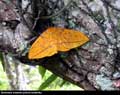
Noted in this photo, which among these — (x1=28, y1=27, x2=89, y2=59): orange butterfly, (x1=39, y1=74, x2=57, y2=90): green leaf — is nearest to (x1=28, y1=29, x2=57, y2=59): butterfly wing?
(x1=28, y1=27, x2=89, y2=59): orange butterfly

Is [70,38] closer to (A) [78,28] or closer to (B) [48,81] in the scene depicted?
(A) [78,28]

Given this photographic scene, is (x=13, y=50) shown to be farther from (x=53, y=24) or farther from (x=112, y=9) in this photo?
(x=112, y=9)

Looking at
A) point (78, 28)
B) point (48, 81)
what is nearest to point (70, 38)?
point (78, 28)

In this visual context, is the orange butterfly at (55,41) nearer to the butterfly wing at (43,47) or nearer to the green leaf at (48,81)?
the butterfly wing at (43,47)

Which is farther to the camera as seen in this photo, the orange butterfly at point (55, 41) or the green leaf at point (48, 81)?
the green leaf at point (48, 81)

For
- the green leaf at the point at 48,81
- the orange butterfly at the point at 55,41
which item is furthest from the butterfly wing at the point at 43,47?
the green leaf at the point at 48,81

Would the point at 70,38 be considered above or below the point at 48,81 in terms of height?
above

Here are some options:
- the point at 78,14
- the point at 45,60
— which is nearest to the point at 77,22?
the point at 78,14
